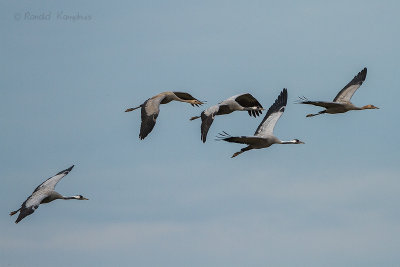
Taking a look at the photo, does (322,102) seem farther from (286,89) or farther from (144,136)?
(144,136)

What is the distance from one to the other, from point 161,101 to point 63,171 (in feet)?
16.1

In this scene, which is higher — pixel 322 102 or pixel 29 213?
pixel 322 102

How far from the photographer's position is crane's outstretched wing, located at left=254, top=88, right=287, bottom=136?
37594 mm

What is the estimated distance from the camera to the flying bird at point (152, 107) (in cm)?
3688

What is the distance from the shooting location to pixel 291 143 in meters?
37.6

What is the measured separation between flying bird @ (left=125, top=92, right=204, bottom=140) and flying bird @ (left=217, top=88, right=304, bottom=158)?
2986 millimetres

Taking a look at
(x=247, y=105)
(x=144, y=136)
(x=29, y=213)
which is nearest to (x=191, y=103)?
(x=247, y=105)

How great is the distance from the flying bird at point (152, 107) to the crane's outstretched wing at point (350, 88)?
5.12 meters

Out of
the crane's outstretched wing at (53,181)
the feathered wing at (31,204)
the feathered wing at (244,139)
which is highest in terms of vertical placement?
the feathered wing at (244,139)

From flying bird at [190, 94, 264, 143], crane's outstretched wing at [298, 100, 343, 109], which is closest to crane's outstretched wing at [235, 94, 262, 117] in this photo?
flying bird at [190, 94, 264, 143]

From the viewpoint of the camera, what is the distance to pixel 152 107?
38.0 meters

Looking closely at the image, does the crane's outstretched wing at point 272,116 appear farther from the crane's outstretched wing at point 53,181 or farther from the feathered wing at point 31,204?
the feathered wing at point 31,204

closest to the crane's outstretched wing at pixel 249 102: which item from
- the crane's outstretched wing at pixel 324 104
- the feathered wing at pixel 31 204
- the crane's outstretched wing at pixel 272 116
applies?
the crane's outstretched wing at pixel 272 116

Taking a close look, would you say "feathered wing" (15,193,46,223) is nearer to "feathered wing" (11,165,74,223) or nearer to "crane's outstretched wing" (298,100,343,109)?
"feathered wing" (11,165,74,223)
